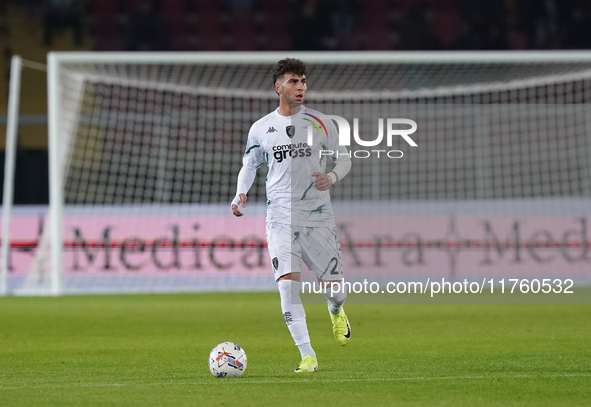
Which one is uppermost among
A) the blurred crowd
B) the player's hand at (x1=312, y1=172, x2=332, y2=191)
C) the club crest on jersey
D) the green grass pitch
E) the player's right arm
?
the blurred crowd

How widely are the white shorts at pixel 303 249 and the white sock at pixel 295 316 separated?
0.10 m

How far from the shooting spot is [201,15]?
70.9 feet

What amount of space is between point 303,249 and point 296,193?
1.24ft

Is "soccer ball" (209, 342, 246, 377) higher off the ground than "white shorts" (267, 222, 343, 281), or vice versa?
"white shorts" (267, 222, 343, 281)

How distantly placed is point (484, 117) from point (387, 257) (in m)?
3.29

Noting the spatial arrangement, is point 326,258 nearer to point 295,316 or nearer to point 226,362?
point 295,316

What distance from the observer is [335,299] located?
630 cm

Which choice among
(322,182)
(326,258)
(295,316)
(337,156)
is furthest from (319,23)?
(295,316)

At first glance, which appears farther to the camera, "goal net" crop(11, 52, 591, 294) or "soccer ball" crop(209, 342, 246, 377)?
→ "goal net" crop(11, 52, 591, 294)

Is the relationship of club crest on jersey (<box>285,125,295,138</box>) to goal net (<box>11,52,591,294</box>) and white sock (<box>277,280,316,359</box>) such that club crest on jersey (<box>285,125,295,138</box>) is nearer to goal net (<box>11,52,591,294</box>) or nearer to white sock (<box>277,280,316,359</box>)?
white sock (<box>277,280,316,359</box>)

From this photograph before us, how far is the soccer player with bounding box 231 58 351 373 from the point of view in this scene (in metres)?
5.98

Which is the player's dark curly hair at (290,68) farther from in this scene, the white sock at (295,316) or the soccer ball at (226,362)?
the soccer ball at (226,362)

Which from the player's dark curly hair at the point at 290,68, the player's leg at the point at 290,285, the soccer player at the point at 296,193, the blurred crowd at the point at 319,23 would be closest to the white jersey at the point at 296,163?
the soccer player at the point at 296,193

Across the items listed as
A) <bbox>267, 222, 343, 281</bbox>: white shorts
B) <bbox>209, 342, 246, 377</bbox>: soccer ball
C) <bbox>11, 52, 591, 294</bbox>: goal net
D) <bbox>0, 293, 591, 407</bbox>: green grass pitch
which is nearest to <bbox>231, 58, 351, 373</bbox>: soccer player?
<bbox>267, 222, 343, 281</bbox>: white shorts
